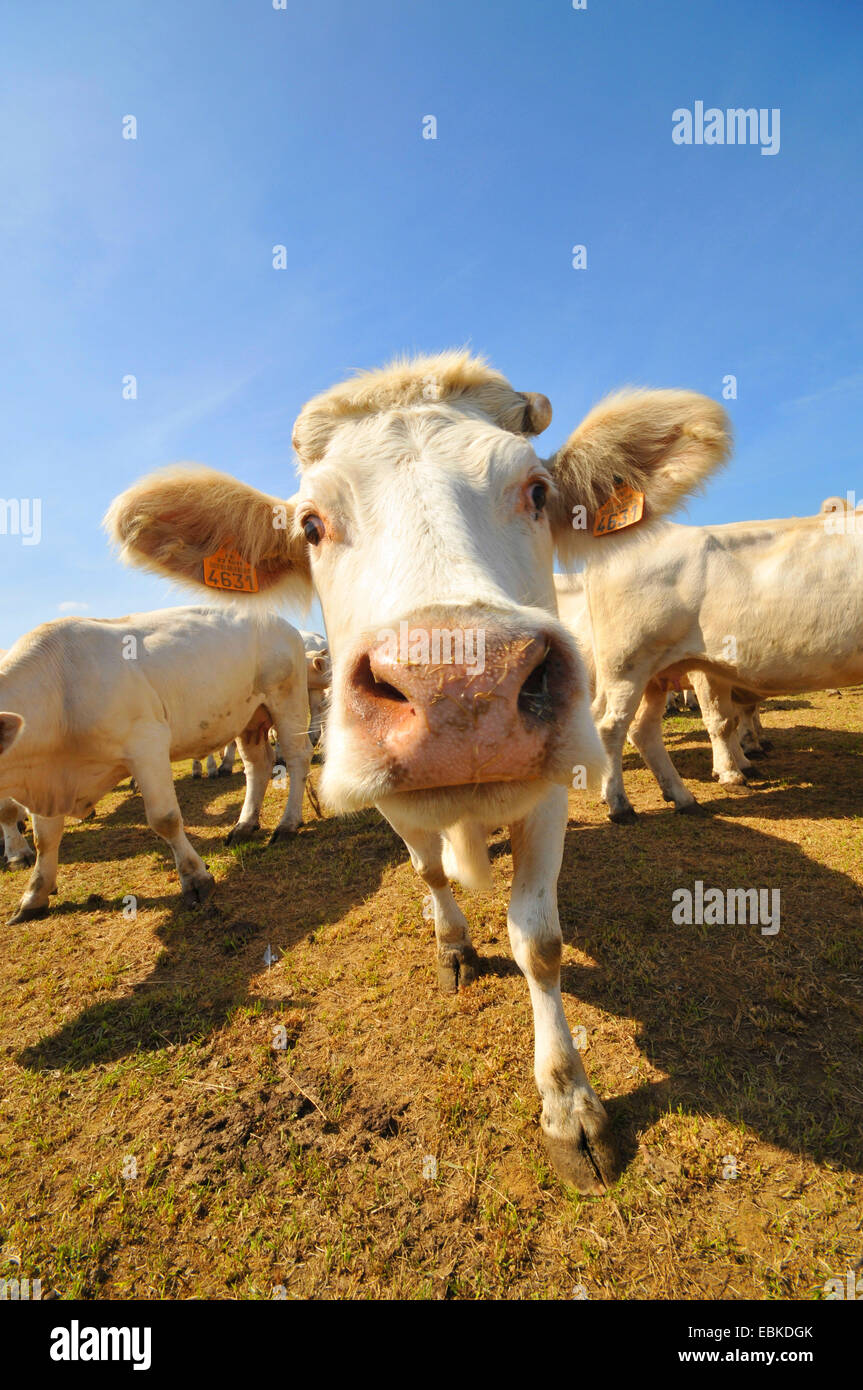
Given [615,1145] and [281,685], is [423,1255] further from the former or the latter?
[281,685]

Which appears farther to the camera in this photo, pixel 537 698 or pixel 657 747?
pixel 657 747

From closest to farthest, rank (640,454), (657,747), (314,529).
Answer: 1. (314,529)
2. (640,454)
3. (657,747)

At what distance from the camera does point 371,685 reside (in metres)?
1.67

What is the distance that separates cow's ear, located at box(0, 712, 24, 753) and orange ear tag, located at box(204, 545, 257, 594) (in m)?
2.25

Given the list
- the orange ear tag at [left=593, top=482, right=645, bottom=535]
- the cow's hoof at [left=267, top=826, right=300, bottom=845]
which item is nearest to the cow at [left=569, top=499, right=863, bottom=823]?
the orange ear tag at [left=593, top=482, right=645, bottom=535]

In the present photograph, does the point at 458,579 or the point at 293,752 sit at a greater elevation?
the point at 458,579

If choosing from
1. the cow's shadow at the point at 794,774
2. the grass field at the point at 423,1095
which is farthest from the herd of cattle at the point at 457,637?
the cow's shadow at the point at 794,774

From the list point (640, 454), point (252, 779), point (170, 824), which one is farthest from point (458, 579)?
point (252, 779)

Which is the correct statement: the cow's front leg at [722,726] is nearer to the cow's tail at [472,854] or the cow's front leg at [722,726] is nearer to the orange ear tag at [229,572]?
the cow's tail at [472,854]

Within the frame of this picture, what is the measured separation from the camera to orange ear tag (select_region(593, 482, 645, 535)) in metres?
3.22

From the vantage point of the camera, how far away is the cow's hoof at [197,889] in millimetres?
5227

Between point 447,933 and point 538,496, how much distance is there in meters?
2.45

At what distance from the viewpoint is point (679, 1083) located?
97.3 inches

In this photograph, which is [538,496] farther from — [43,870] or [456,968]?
[43,870]
